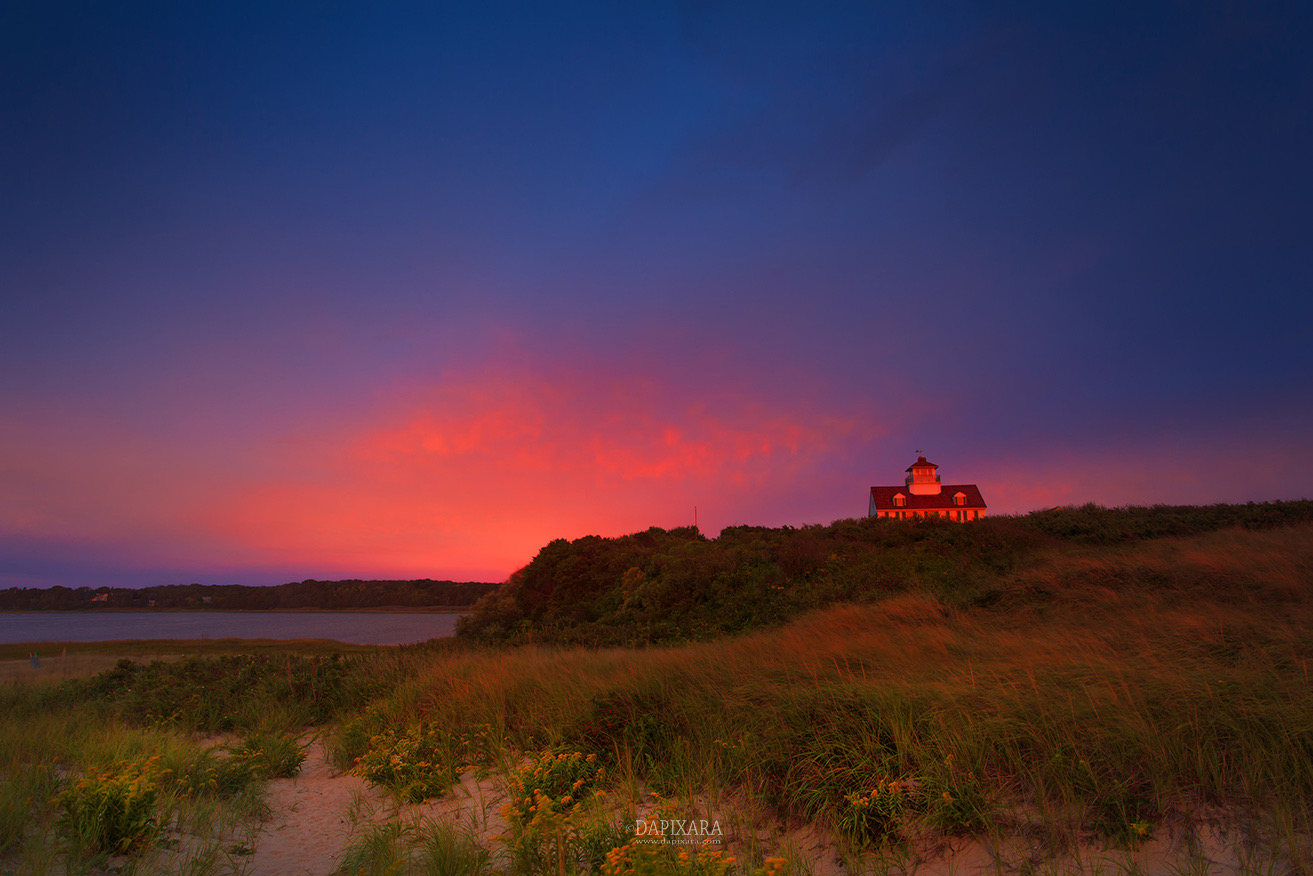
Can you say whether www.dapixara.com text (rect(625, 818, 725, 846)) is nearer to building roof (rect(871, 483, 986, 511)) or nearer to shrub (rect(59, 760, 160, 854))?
shrub (rect(59, 760, 160, 854))

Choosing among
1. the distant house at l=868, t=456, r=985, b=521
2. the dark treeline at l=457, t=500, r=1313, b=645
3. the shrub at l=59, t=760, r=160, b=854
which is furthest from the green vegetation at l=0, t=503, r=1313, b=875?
the distant house at l=868, t=456, r=985, b=521

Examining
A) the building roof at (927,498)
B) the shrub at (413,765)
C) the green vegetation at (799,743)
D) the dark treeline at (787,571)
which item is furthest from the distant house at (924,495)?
the shrub at (413,765)

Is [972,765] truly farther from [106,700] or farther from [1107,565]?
[106,700]

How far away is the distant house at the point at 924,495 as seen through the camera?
47.6 metres

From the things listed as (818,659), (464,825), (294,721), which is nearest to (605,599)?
(294,721)

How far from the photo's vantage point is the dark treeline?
1639cm

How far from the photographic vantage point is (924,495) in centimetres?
4934

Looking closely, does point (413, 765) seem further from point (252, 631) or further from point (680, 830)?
point (252, 631)

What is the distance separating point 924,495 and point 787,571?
34280mm

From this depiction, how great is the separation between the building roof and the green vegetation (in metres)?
37.1

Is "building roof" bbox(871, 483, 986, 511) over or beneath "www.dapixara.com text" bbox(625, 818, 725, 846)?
over

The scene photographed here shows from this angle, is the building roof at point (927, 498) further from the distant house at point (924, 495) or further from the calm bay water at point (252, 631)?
the calm bay water at point (252, 631)

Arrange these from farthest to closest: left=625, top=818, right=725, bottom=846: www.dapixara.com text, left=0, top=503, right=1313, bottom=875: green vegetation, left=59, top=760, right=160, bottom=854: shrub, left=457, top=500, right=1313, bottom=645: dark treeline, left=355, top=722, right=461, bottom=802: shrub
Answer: left=457, top=500, right=1313, bottom=645: dark treeline, left=355, top=722, right=461, bottom=802: shrub, left=59, top=760, right=160, bottom=854: shrub, left=625, top=818, right=725, bottom=846: www.dapixara.com text, left=0, top=503, right=1313, bottom=875: green vegetation

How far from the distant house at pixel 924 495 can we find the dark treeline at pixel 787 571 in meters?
23.6
